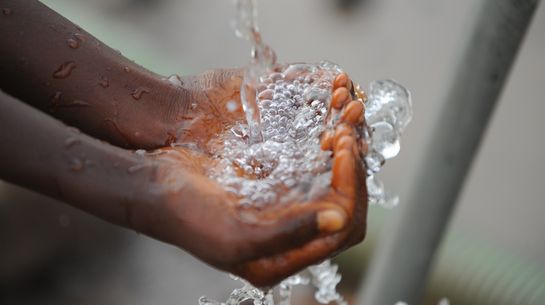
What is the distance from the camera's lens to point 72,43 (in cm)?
123

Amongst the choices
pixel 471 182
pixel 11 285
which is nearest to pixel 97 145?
pixel 11 285

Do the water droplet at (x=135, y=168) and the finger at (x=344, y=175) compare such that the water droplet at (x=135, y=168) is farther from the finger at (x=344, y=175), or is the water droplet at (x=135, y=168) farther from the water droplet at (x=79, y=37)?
the water droplet at (x=79, y=37)

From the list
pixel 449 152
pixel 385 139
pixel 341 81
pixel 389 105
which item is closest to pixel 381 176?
pixel 449 152

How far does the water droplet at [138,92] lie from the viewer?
49.8 inches

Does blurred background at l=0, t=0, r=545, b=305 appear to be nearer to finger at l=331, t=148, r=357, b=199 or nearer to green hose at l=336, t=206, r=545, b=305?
green hose at l=336, t=206, r=545, b=305

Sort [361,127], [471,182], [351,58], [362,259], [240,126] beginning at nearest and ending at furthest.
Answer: [361,127] < [240,126] < [362,259] < [471,182] < [351,58]

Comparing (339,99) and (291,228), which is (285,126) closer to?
(339,99)

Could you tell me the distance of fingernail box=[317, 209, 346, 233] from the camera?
0.89 m

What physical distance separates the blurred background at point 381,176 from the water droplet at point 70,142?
36.1 inches

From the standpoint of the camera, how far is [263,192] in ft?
3.16

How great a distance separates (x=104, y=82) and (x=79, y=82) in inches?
A: 1.7

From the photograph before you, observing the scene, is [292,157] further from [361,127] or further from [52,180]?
[52,180]

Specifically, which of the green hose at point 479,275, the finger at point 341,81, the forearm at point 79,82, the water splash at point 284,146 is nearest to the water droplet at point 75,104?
the forearm at point 79,82

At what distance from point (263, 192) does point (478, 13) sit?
0.79 metres
